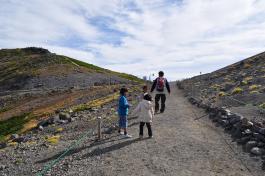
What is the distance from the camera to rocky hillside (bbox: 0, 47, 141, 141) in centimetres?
4289

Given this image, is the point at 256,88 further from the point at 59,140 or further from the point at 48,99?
the point at 48,99

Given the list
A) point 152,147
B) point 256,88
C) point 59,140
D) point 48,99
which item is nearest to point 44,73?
point 48,99

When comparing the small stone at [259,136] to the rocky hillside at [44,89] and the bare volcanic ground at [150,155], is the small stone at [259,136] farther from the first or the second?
the rocky hillside at [44,89]

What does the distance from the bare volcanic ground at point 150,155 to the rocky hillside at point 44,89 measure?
1702 cm

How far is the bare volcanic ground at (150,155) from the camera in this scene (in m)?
13.1

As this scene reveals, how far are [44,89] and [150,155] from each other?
57454mm

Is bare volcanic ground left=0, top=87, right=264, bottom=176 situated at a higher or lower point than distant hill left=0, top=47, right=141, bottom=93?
lower

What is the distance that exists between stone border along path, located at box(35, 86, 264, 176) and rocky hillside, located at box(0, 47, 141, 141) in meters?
19.1

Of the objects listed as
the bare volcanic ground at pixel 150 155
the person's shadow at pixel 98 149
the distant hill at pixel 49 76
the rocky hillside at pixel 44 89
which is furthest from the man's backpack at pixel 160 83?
the distant hill at pixel 49 76

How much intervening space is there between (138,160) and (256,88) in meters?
21.5

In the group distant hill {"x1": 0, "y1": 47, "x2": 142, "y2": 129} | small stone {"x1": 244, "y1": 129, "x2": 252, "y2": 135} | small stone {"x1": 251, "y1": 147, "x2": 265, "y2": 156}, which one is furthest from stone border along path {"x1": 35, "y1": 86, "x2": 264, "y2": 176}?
distant hill {"x1": 0, "y1": 47, "x2": 142, "y2": 129}

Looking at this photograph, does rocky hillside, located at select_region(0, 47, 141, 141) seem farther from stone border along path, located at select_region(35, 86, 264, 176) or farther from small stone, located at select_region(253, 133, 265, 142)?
small stone, located at select_region(253, 133, 265, 142)

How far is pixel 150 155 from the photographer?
48.0ft

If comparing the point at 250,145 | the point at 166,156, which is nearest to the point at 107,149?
the point at 166,156
